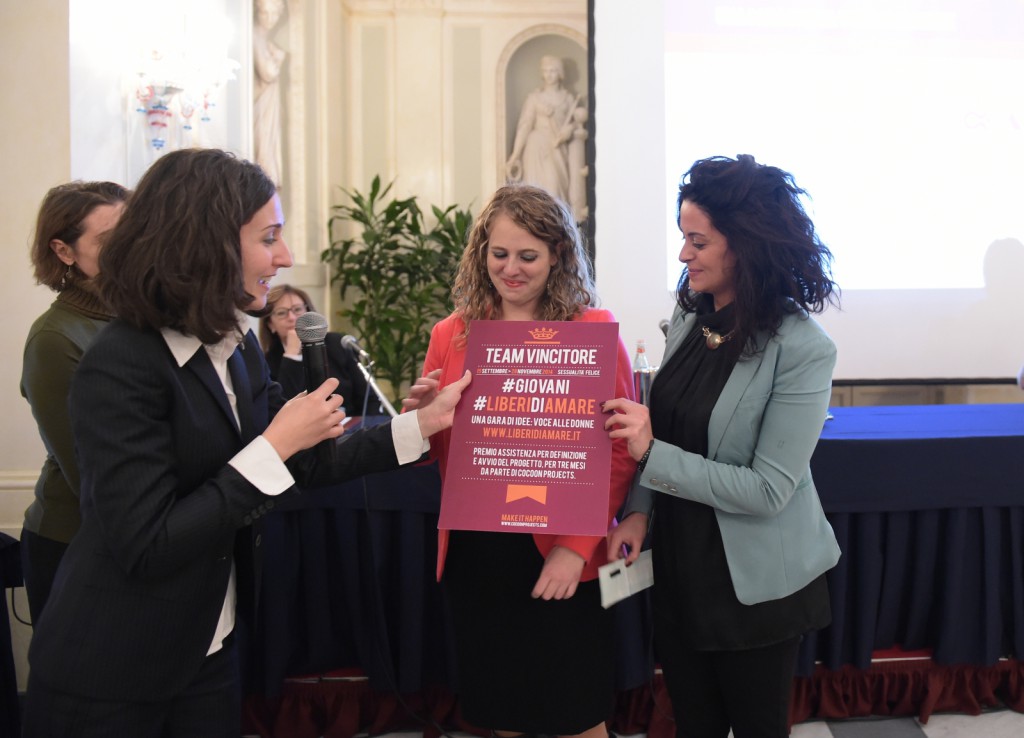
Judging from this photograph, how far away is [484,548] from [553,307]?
0.52 metres

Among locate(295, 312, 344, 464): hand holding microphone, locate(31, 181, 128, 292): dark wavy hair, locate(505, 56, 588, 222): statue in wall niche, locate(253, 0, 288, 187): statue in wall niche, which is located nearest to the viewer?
locate(295, 312, 344, 464): hand holding microphone

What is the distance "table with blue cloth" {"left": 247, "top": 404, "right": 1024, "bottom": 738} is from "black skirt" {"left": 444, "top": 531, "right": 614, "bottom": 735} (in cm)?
65

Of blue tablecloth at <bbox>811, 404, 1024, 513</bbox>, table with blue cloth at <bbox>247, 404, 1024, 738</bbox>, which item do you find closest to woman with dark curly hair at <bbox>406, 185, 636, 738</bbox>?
table with blue cloth at <bbox>247, 404, 1024, 738</bbox>

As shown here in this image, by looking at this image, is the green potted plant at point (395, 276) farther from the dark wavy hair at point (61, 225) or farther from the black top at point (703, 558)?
the black top at point (703, 558)

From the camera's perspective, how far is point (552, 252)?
1.69 m

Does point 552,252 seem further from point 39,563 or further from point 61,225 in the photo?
point 39,563

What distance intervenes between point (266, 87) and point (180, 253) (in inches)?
190

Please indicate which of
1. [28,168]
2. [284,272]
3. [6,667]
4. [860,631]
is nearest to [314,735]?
[6,667]

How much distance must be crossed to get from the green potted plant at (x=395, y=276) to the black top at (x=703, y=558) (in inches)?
184

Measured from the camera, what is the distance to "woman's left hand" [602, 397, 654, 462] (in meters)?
1.46

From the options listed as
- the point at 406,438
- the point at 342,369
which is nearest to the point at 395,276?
Result: the point at 342,369

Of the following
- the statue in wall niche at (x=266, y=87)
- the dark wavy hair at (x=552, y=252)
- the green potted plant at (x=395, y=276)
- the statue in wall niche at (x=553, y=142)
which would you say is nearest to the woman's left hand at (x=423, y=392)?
the dark wavy hair at (x=552, y=252)

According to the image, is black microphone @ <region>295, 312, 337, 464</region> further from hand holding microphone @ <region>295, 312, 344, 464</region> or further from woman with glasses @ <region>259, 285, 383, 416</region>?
woman with glasses @ <region>259, 285, 383, 416</region>

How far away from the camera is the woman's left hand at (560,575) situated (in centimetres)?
159
